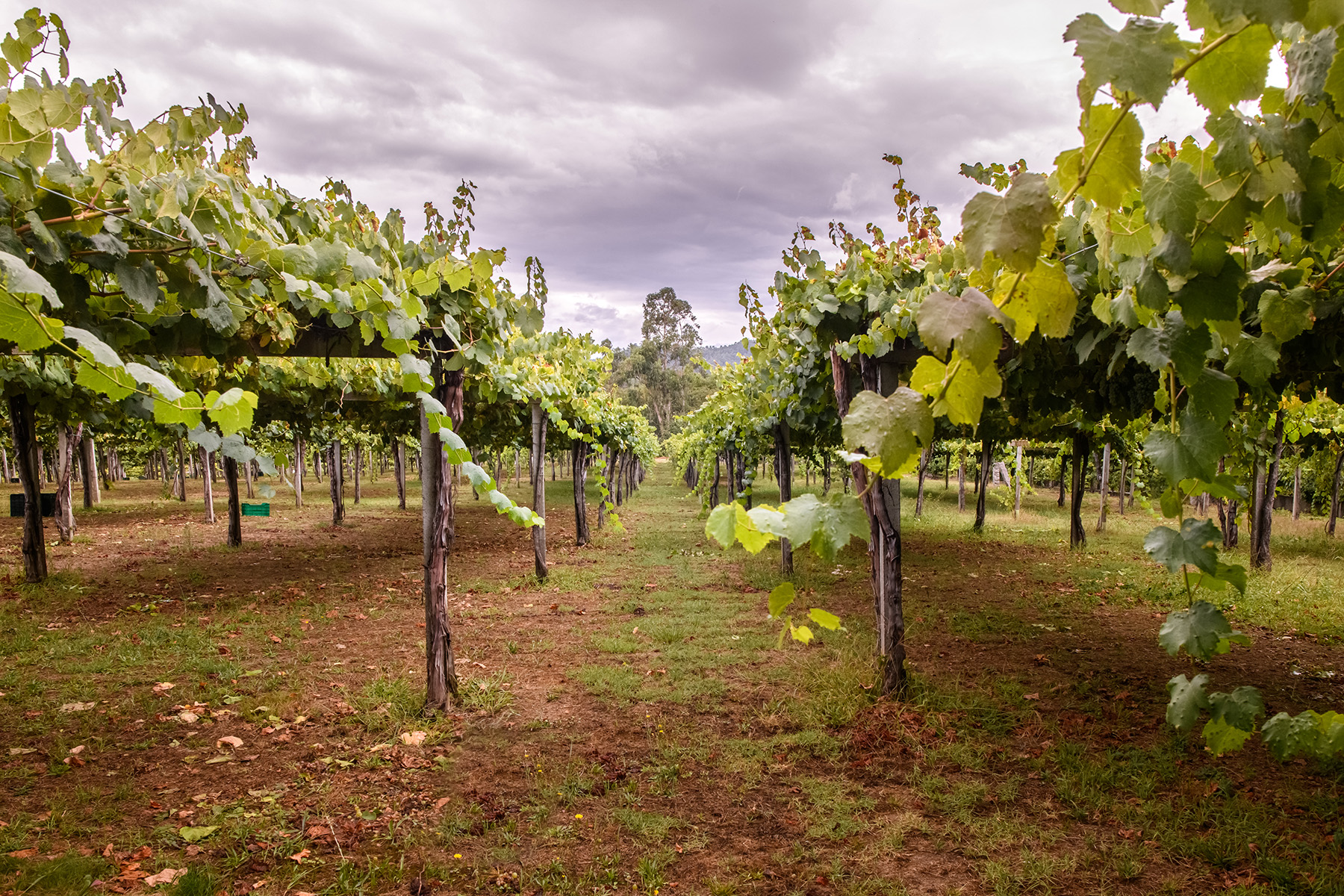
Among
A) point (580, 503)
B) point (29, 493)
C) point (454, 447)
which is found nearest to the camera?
point (454, 447)

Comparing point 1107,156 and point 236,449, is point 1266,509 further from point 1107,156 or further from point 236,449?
point 236,449

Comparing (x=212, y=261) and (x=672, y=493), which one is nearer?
(x=212, y=261)

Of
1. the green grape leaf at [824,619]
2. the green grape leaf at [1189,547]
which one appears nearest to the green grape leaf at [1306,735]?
the green grape leaf at [1189,547]

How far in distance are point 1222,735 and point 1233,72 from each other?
3.06ft

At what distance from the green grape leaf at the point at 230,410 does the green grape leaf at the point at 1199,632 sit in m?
1.48

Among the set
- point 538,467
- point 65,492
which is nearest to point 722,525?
point 538,467

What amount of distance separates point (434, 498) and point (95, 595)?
701 centimetres

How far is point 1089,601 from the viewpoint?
8.91 m

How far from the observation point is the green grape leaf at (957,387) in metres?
0.80

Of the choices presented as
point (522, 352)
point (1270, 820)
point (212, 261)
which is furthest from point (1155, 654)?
point (212, 261)

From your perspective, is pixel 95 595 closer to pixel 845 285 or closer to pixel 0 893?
pixel 0 893

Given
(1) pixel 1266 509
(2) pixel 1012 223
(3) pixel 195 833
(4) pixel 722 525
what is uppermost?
(2) pixel 1012 223

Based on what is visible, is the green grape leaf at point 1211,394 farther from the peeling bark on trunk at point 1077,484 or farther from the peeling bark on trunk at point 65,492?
the peeling bark on trunk at point 65,492

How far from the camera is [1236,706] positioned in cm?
97
